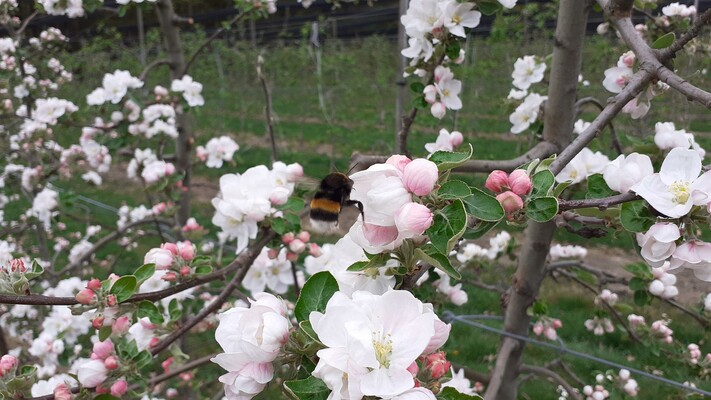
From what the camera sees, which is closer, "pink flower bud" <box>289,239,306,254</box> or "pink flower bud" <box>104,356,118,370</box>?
"pink flower bud" <box>104,356,118,370</box>

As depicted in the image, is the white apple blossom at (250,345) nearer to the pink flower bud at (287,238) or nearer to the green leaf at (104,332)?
the green leaf at (104,332)

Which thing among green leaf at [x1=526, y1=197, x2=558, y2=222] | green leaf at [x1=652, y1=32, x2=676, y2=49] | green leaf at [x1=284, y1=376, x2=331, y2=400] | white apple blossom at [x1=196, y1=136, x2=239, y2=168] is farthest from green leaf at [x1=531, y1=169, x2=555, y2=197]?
white apple blossom at [x1=196, y1=136, x2=239, y2=168]

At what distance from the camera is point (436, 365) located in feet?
2.80

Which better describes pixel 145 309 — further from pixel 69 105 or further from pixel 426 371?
pixel 69 105

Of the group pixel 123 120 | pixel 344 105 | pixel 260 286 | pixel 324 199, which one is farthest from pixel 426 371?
pixel 344 105

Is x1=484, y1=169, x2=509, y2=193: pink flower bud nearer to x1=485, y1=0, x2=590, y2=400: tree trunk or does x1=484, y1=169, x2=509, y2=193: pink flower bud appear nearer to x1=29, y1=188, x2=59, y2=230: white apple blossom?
x1=485, y1=0, x2=590, y2=400: tree trunk

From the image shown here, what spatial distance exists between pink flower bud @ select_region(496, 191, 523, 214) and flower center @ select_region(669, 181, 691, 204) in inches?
9.7

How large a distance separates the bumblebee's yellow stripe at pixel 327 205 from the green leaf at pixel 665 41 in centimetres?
78

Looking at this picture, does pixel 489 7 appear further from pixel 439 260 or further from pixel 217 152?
pixel 217 152

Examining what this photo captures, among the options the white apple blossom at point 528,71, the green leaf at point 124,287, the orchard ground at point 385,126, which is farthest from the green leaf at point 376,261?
the white apple blossom at point 528,71

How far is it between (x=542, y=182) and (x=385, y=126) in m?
9.32

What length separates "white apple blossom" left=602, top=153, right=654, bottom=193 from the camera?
97cm

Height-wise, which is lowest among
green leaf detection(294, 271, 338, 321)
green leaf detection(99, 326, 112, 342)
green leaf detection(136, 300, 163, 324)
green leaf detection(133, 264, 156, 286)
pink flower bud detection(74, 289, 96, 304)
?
green leaf detection(99, 326, 112, 342)

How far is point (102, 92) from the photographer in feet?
10.3
